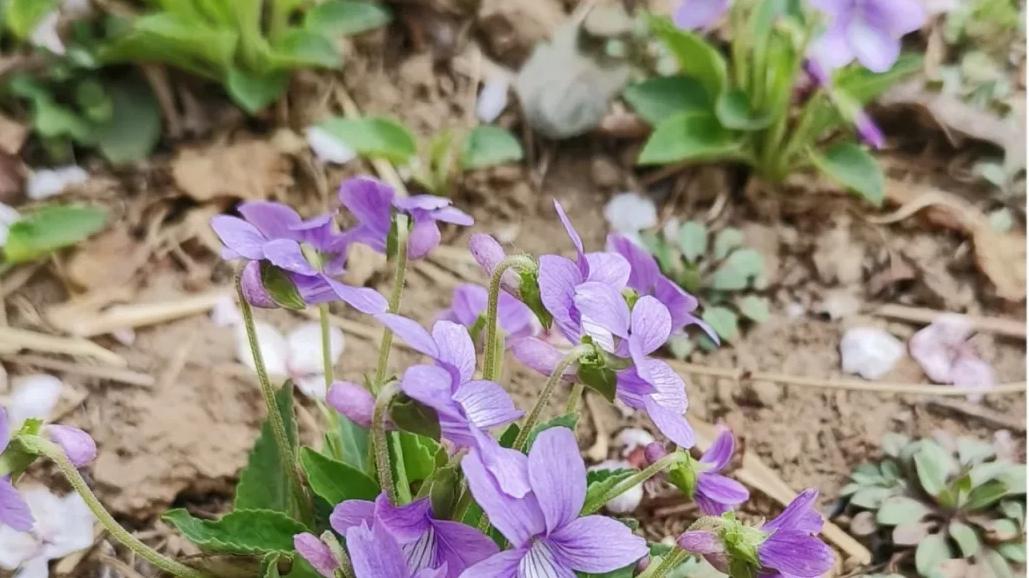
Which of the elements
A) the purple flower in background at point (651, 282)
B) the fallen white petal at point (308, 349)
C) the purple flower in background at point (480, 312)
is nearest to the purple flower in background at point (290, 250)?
the purple flower in background at point (480, 312)

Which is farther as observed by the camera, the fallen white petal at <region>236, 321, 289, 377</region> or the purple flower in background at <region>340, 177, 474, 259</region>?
the fallen white petal at <region>236, 321, 289, 377</region>

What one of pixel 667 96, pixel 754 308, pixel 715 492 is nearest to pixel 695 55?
pixel 667 96

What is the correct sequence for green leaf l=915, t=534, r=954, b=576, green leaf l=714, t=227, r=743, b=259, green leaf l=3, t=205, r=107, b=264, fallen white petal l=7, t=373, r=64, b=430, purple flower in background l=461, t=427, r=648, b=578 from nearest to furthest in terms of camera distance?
purple flower in background l=461, t=427, r=648, b=578
green leaf l=915, t=534, r=954, b=576
fallen white petal l=7, t=373, r=64, b=430
green leaf l=3, t=205, r=107, b=264
green leaf l=714, t=227, r=743, b=259

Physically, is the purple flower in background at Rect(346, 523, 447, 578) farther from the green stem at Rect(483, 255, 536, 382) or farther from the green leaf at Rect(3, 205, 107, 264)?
the green leaf at Rect(3, 205, 107, 264)

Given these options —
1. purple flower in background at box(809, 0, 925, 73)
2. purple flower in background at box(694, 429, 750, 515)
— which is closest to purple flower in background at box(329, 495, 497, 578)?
purple flower in background at box(694, 429, 750, 515)

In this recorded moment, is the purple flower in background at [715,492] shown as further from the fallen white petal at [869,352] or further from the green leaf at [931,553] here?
the fallen white petal at [869,352]

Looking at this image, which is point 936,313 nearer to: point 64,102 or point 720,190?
point 720,190

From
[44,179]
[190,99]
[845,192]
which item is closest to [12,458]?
[44,179]

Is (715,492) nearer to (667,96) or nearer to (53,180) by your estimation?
(667,96)
